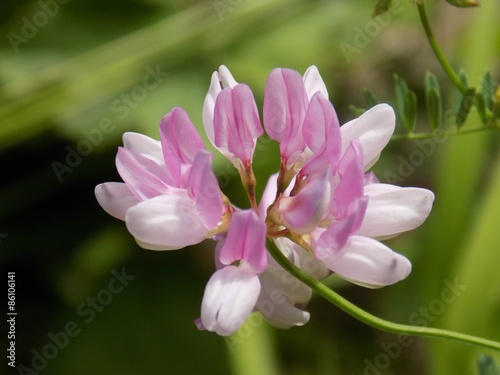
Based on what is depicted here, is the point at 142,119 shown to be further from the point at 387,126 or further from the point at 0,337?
the point at 387,126

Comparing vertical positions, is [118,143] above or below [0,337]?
above

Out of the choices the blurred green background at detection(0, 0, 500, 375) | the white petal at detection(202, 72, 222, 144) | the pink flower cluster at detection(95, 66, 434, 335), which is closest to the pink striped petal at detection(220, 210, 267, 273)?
the pink flower cluster at detection(95, 66, 434, 335)

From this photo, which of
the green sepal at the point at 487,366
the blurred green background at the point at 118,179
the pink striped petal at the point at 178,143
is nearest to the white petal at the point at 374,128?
the pink striped petal at the point at 178,143

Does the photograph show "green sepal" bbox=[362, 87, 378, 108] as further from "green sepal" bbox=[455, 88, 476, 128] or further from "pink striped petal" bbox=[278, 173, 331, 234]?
"pink striped petal" bbox=[278, 173, 331, 234]

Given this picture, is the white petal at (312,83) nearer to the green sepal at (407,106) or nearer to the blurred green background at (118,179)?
the green sepal at (407,106)

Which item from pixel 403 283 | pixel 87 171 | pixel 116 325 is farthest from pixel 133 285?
pixel 403 283

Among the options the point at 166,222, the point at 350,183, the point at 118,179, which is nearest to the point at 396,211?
the point at 350,183

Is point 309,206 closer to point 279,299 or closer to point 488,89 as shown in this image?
point 279,299
